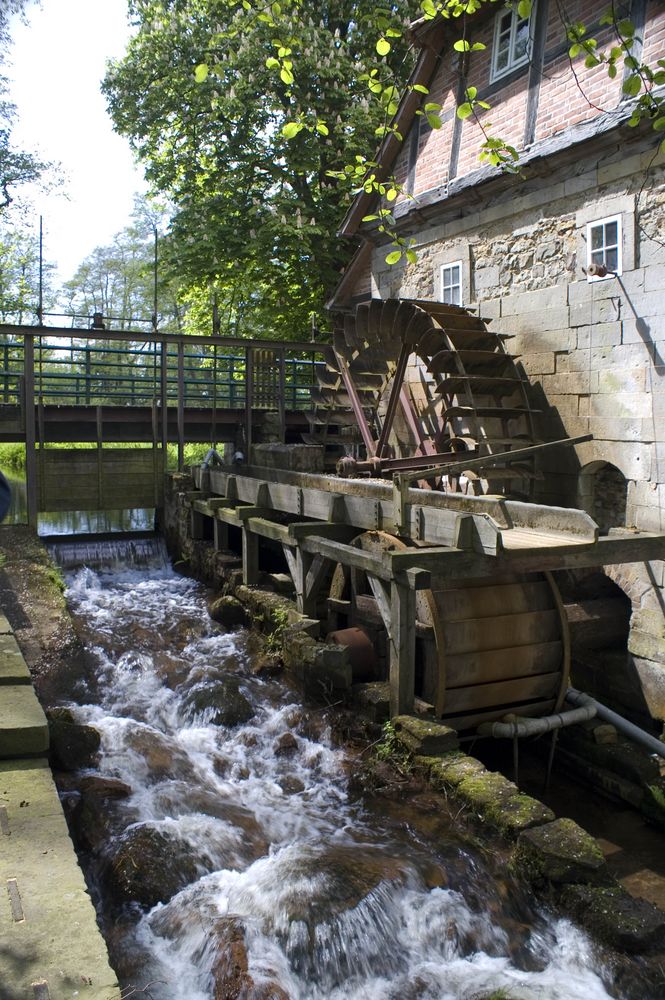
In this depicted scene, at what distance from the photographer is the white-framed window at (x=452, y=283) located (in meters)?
9.37

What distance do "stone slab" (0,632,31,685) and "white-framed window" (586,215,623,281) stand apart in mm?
5793

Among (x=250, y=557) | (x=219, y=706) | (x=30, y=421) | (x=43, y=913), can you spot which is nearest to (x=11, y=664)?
(x=219, y=706)

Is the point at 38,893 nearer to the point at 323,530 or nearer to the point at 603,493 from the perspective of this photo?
the point at 323,530

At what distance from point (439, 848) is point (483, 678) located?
175 centimetres

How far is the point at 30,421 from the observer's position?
10312 mm

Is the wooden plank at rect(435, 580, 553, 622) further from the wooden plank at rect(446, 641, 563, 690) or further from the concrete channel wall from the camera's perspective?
the concrete channel wall

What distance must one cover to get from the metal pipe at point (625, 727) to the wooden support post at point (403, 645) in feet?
5.25

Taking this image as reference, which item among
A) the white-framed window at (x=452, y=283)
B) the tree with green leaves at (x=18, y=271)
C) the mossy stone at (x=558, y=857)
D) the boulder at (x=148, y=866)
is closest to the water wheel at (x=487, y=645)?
the mossy stone at (x=558, y=857)

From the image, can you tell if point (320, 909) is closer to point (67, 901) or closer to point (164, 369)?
point (67, 901)

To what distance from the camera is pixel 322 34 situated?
42.1ft

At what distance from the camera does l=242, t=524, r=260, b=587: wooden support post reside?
27.2ft

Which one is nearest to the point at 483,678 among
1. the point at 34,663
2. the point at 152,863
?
the point at 152,863

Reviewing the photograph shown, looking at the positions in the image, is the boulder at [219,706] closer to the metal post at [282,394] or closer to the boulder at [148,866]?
the boulder at [148,866]

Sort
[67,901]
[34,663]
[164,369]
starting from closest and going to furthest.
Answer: [67,901] < [34,663] < [164,369]
